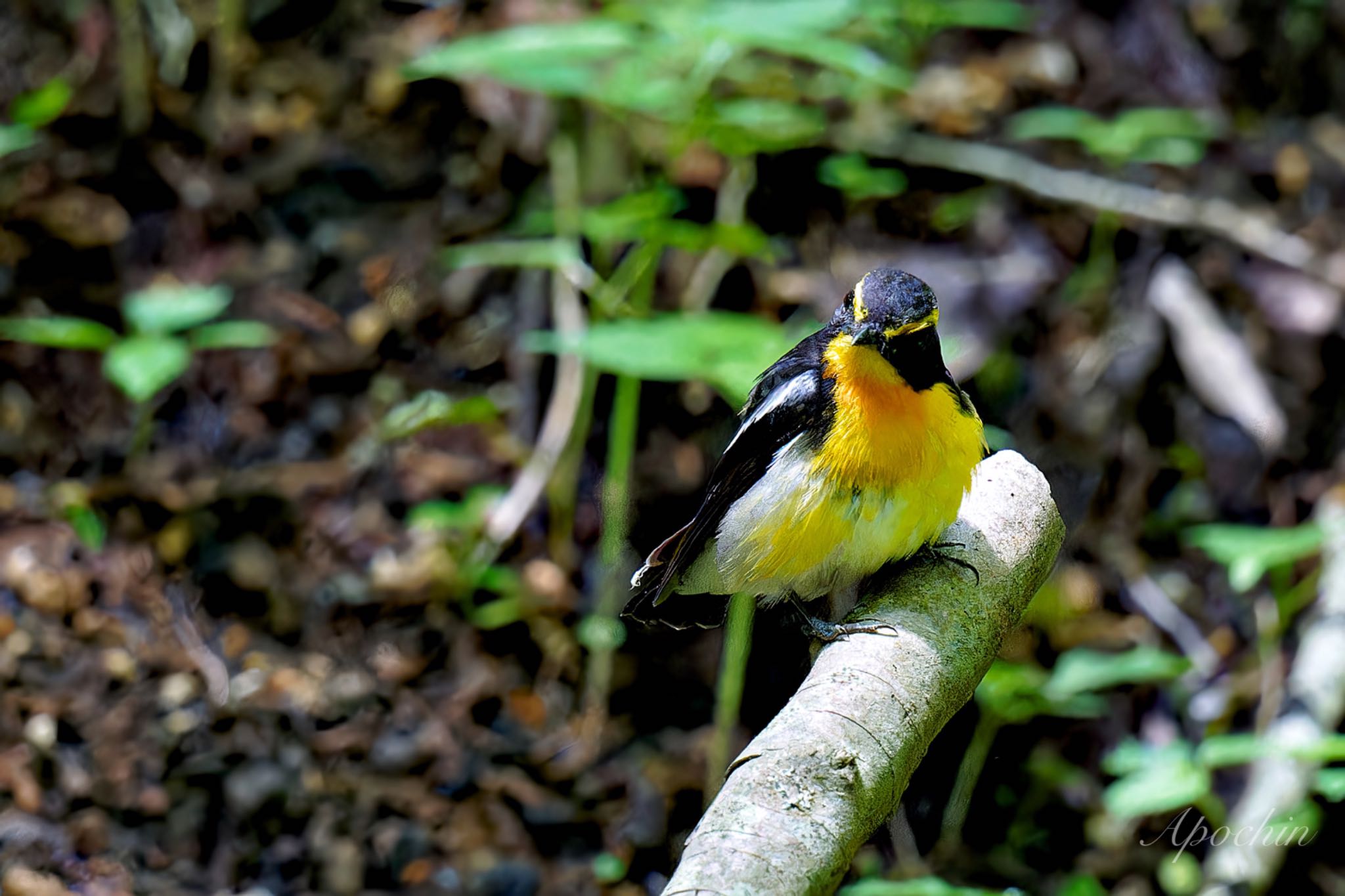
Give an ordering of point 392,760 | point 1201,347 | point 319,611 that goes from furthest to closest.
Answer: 1. point 1201,347
2. point 319,611
3. point 392,760

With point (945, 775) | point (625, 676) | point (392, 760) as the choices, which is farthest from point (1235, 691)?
point (392, 760)

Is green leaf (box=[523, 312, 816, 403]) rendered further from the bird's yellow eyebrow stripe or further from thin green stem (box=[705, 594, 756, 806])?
the bird's yellow eyebrow stripe

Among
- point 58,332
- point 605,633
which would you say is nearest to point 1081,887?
point 605,633

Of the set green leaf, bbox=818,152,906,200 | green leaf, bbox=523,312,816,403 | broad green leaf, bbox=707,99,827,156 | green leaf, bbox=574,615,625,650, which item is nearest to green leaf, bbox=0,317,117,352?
green leaf, bbox=574,615,625,650

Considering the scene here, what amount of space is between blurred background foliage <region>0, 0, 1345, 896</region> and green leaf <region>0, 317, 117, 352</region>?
0.03m

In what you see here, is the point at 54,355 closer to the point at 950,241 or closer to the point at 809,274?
the point at 809,274

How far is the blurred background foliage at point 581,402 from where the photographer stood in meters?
4.44

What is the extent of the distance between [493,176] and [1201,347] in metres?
3.46

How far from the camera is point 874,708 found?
223cm

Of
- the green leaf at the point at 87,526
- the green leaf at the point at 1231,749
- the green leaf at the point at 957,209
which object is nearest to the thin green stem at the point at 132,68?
the green leaf at the point at 87,526

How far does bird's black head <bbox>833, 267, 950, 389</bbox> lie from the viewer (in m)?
2.74

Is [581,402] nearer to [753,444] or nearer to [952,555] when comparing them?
[753,444]

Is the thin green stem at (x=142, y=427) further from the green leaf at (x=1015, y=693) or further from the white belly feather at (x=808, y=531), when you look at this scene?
the green leaf at (x=1015, y=693)

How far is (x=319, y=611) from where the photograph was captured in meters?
5.32
